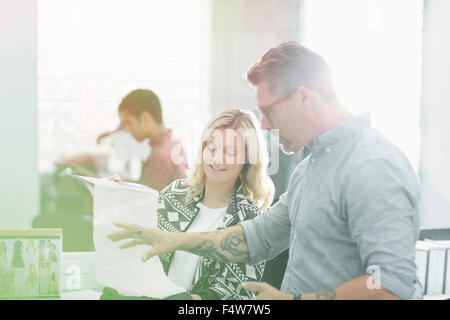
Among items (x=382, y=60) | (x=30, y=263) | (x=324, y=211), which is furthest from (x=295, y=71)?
(x=382, y=60)

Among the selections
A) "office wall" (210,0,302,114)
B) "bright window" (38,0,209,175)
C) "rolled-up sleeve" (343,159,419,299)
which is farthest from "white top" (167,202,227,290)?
"office wall" (210,0,302,114)

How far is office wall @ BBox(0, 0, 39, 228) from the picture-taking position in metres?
1.74

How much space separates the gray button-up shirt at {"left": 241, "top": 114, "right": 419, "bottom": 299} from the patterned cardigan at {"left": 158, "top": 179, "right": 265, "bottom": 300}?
18 centimetres

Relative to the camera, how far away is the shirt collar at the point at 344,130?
44.8 inches

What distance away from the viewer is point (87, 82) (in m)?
3.51

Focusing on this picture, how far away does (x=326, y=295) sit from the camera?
1054 mm

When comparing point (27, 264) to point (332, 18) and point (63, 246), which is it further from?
point (332, 18)

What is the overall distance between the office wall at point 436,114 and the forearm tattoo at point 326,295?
1265 millimetres

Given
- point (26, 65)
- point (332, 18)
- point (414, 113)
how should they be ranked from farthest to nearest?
1. point (332, 18)
2. point (414, 113)
3. point (26, 65)

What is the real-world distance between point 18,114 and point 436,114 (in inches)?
73.0

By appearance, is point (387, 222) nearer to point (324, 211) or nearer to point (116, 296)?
point (324, 211)

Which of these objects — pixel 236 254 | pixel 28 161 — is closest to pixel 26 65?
pixel 28 161

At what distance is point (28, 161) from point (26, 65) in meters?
A: 0.38

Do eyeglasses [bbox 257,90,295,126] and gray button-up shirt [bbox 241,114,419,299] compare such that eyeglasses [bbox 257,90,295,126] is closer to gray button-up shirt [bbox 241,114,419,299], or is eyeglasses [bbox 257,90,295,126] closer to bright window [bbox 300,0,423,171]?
gray button-up shirt [bbox 241,114,419,299]
